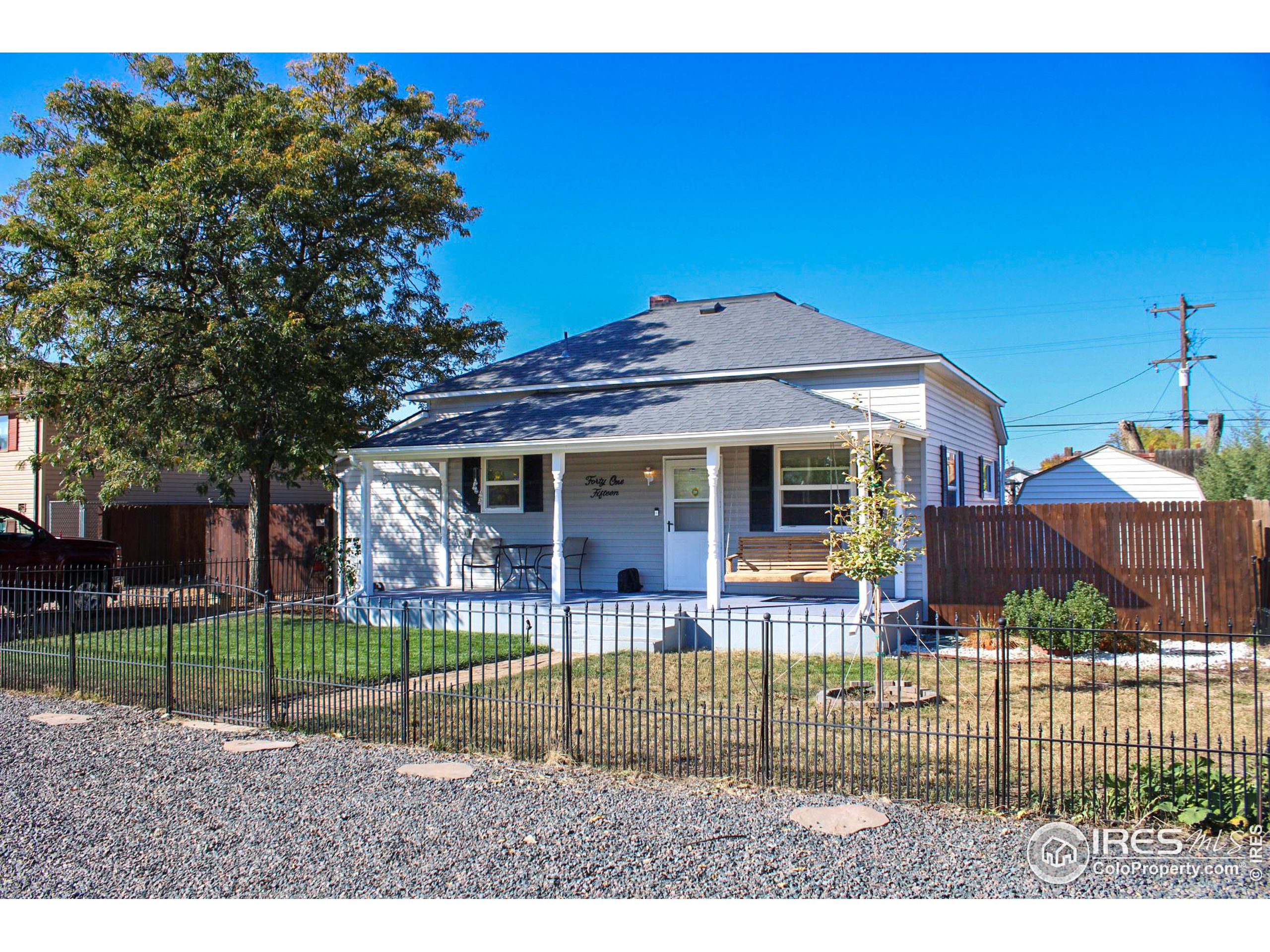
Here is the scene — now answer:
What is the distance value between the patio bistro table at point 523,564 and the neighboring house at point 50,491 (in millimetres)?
7500

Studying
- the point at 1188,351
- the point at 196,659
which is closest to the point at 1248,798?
the point at 196,659

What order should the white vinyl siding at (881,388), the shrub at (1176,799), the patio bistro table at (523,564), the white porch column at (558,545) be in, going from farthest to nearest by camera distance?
the patio bistro table at (523,564) → the white vinyl siding at (881,388) → the white porch column at (558,545) → the shrub at (1176,799)

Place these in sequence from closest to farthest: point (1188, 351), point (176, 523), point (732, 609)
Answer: point (732, 609)
point (176, 523)
point (1188, 351)

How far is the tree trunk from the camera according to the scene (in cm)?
1681

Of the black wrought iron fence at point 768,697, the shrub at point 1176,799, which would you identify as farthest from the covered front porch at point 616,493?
the shrub at point 1176,799

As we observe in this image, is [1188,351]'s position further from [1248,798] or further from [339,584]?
[1248,798]

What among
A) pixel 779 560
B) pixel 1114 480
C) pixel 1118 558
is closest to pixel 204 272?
pixel 779 560

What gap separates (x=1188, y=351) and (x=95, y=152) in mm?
39888

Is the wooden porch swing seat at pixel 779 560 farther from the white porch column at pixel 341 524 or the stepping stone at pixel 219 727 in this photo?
the white porch column at pixel 341 524

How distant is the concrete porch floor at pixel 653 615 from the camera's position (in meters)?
11.3

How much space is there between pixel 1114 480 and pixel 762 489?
13.6 metres

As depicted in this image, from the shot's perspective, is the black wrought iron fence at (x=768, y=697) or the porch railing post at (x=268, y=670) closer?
the black wrought iron fence at (x=768, y=697)

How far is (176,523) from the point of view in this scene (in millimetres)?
23188

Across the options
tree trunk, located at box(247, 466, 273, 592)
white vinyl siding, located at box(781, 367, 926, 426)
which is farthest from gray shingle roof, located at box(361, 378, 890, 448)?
tree trunk, located at box(247, 466, 273, 592)
